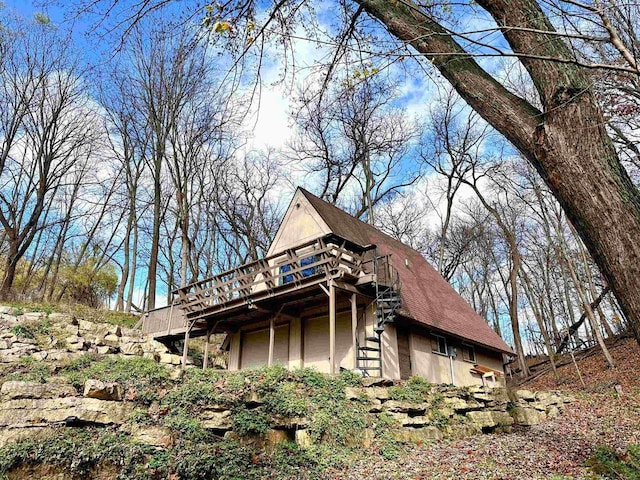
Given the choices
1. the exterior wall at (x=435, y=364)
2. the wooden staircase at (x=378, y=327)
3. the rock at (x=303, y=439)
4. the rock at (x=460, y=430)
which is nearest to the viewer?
the rock at (x=303, y=439)

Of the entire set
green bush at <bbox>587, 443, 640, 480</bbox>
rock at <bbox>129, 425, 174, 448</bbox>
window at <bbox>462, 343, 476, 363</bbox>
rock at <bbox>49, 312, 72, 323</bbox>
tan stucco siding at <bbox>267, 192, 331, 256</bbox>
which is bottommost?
green bush at <bbox>587, 443, 640, 480</bbox>

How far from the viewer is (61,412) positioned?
7250 millimetres

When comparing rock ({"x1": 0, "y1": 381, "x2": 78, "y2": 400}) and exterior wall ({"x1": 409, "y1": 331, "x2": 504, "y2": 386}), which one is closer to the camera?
rock ({"x1": 0, "y1": 381, "x2": 78, "y2": 400})

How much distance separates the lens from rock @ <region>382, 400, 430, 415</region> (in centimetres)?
1022

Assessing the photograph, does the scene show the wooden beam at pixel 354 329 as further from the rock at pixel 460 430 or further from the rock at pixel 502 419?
the rock at pixel 502 419

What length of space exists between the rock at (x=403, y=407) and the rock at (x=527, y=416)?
128 inches

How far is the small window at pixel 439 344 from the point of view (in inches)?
630

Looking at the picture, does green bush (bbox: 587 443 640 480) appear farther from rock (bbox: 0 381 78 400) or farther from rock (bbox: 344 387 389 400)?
rock (bbox: 0 381 78 400)

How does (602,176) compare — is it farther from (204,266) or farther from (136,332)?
(204,266)

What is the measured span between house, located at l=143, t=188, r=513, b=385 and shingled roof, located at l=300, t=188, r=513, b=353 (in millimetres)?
58

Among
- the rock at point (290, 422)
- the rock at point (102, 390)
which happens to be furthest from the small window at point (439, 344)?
the rock at point (102, 390)

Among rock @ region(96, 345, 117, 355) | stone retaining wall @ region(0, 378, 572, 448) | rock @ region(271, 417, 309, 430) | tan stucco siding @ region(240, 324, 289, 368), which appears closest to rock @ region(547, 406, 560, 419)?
stone retaining wall @ region(0, 378, 572, 448)

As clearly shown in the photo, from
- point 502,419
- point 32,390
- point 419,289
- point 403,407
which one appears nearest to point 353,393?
point 403,407

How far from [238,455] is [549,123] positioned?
6907 millimetres
